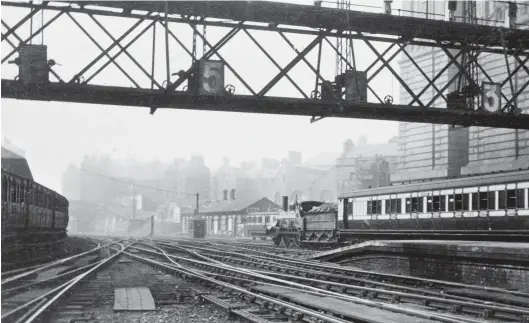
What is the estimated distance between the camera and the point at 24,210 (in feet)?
70.8

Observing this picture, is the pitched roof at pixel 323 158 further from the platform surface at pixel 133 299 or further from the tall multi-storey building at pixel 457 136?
A: the platform surface at pixel 133 299

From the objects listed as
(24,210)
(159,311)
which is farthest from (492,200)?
(24,210)

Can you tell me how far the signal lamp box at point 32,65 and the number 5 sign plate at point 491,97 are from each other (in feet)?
33.3

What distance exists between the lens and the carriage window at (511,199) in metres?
17.6

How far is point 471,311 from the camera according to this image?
30.5ft

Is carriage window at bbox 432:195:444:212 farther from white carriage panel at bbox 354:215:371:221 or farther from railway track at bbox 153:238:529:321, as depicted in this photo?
railway track at bbox 153:238:529:321

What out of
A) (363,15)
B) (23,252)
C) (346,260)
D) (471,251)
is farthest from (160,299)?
(23,252)

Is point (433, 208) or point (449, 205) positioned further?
point (433, 208)

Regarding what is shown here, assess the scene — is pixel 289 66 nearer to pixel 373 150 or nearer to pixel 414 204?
pixel 414 204

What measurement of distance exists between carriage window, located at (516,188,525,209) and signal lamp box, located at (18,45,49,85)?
13.6 meters

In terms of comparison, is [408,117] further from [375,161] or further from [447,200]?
[375,161]

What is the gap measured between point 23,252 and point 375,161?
175 ft

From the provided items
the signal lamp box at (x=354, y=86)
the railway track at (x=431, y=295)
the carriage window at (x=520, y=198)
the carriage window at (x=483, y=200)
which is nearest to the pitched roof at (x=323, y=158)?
the carriage window at (x=483, y=200)

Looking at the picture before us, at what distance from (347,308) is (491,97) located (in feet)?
25.6
